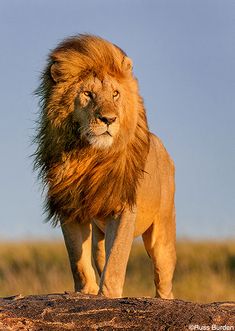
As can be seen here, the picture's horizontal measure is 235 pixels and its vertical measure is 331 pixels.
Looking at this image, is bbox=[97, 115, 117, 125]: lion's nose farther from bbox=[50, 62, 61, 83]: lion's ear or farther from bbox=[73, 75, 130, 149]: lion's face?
bbox=[50, 62, 61, 83]: lion's ear

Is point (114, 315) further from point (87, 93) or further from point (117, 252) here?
point (87, 93)

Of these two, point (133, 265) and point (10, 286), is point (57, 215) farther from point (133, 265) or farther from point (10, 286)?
point (133, 265)

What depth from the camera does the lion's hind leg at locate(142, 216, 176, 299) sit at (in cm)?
782

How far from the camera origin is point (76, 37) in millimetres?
6805

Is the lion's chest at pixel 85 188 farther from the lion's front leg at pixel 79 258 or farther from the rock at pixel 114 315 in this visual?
the rock at pixel 114 315

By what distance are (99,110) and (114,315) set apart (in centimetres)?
155

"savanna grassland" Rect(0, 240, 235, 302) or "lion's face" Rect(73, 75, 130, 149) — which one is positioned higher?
"lion's face" Rect(73, 75, 130, 149)

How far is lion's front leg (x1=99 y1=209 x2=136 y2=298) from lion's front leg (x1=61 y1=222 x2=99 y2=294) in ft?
0.70

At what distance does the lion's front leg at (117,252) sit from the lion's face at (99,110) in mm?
545

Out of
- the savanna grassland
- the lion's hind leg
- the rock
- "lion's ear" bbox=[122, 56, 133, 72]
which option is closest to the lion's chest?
"lion's ear" bbox=[122, 56, 133, 72]

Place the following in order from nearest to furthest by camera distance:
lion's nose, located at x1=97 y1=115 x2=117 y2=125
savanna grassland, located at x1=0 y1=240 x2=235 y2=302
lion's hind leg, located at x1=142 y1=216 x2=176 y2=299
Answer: lion's nose, located at x1=97 y1=115 x2=117 y2=125 → lion's hind leg, located at x1=142 y1=216 x2=176 y2=299 → savanna grassland, located at x1=0 y1=240 x2=235 y2=302

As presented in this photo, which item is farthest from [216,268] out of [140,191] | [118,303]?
[118,303]

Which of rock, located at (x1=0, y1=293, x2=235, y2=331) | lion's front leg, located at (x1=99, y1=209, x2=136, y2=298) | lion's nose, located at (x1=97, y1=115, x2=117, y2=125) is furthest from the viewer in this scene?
lion's front leg, located at (x1=99, y1=209, x2=136, y2=298)

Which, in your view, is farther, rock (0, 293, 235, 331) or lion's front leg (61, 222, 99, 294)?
lion's front leg (61, 222, 99, 294)
